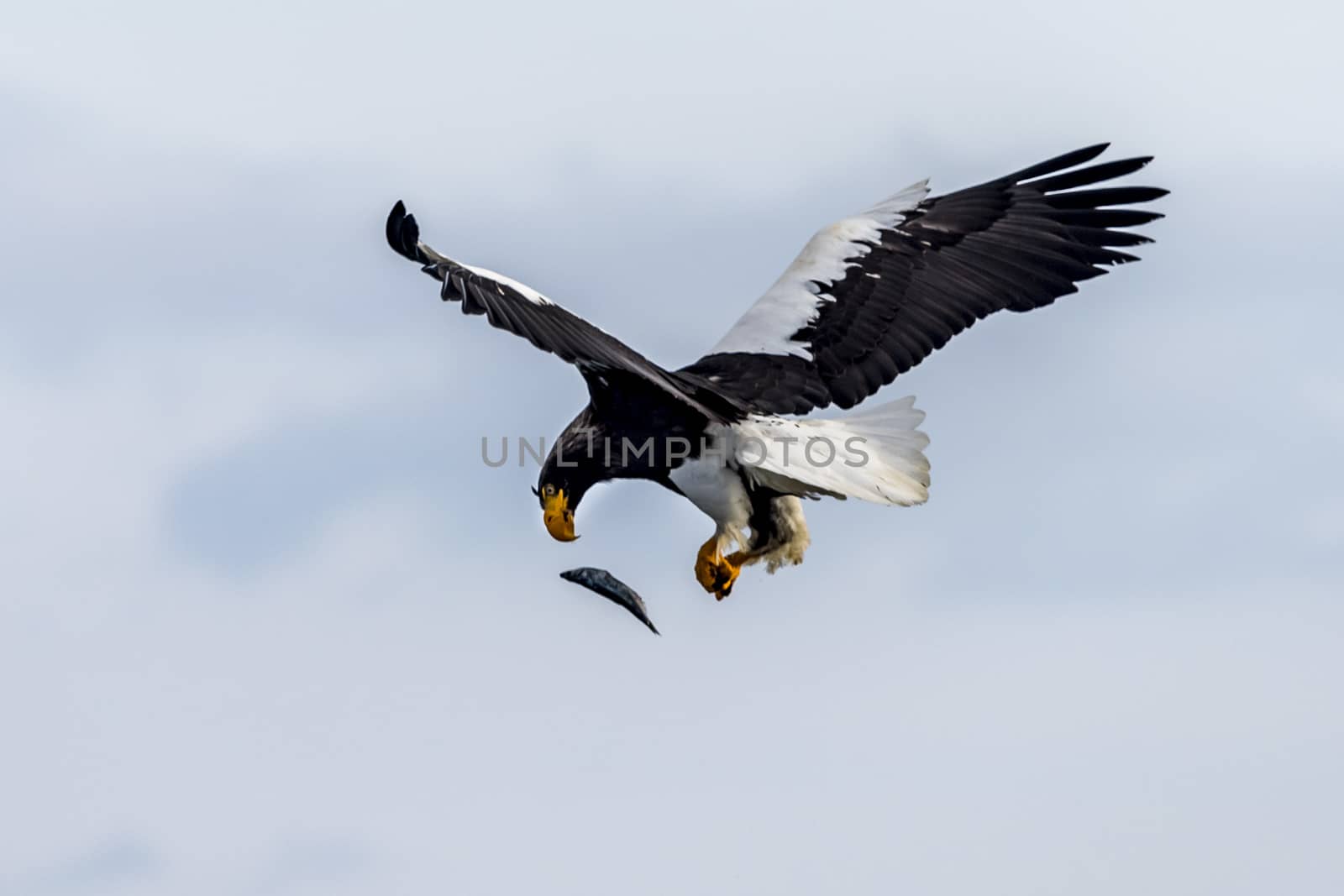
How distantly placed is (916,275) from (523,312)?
2.49 m

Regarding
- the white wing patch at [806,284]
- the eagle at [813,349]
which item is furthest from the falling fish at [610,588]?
the white wing patch at [806,284]

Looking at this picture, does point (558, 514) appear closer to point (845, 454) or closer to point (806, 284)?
point (845, 454)

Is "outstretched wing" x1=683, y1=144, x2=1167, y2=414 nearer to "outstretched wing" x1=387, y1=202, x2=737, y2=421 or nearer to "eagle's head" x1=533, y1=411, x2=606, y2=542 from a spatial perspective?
"eagle's head" x1=533, y1=411, x2=606, y2=542

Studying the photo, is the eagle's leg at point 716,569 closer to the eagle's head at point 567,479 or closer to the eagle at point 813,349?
the eagle at point 813,349

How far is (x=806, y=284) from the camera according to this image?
815 centimetres

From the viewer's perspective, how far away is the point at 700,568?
24.9ft

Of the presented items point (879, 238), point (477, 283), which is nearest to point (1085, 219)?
point (879, 238)

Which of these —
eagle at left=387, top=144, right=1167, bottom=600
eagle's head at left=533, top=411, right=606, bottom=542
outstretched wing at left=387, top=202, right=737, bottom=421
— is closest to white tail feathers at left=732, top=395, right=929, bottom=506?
eagle at left=387, top=144, right=1167, bottom=600

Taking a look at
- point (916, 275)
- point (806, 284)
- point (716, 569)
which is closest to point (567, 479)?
point (716, 569)

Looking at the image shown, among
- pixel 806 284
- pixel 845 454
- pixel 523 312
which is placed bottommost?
pixel 845 454

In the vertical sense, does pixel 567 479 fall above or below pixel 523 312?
below

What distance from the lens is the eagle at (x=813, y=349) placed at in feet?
22.5

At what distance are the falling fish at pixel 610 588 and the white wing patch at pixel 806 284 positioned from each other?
124 cm

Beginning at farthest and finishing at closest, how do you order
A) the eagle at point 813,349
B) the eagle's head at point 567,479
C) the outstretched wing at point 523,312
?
the eagle's head at point 567,479, the eagle at point 813,349, the outstretched wing at point 523,312
